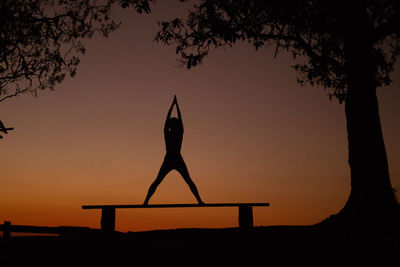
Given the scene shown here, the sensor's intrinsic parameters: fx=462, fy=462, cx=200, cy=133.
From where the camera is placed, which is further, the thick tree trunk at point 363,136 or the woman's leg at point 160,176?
the thick tree trunk at point 363,136

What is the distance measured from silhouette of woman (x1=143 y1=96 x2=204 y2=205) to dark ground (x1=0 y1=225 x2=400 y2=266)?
3.97 ft

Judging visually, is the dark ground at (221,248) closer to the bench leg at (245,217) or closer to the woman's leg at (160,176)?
the bench leg at (245,217)

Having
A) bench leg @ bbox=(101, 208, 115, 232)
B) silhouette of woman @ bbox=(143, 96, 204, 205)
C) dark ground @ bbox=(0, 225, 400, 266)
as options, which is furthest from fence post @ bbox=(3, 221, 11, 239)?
silhouette of woman @ bbox=(143, 96, 204, 205)

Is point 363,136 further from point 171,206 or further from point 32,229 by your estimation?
point 32,229

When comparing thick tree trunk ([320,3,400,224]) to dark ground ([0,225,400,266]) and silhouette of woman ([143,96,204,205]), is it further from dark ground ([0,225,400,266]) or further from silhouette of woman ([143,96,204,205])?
silhouette of woman ([143,96,204,205])

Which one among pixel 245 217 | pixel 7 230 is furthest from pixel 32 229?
pixel 245 217

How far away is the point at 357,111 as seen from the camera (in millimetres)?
13695

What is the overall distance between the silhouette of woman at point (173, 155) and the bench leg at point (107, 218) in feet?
3.53

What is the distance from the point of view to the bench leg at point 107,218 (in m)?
11.9

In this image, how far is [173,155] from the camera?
Result: 1185cm

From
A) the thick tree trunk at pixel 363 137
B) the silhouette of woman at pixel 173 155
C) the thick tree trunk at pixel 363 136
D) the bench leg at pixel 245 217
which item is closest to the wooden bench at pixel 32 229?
the silhouette of woman at pixel 173 155

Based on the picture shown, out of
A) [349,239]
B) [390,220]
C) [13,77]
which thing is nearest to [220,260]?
[349,239]

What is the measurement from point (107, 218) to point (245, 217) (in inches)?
145

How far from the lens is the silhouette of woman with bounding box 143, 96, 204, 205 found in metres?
11.7
